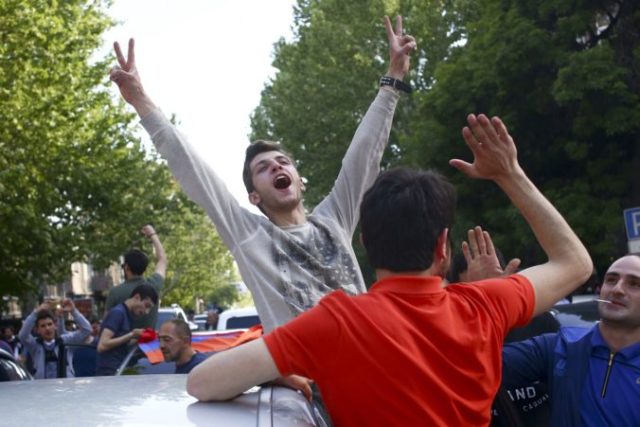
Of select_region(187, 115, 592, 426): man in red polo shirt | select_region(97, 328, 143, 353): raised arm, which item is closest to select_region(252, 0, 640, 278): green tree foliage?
select_region(97, 328, 143, 353): raised arm

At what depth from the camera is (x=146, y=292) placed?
358 inches

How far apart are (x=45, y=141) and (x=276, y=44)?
67.1ft

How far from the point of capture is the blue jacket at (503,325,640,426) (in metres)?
4.03

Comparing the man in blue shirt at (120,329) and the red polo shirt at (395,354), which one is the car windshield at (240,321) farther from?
the red polo shirt at (395,354)

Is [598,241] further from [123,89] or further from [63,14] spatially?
[123,89]

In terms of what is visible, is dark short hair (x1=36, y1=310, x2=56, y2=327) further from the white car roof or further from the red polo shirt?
the red polo shirt

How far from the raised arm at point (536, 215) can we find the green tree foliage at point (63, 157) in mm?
20978

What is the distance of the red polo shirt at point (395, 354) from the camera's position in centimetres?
278

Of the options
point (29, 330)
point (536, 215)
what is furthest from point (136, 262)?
point (536, 215)

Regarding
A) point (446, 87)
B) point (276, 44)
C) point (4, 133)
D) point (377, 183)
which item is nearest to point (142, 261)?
point (377, 183)

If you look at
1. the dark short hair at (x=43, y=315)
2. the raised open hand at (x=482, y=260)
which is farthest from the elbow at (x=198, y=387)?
the dark short hair at (x=43, y=315)

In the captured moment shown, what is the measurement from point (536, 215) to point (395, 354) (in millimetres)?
640

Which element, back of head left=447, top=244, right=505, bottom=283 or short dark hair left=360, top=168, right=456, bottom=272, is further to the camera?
back of head left=447, top=244, right=505, bottom=283

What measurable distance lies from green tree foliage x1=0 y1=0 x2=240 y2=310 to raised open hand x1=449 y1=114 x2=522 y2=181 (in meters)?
21.0
